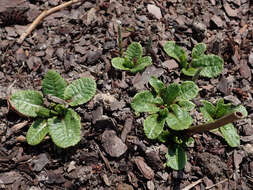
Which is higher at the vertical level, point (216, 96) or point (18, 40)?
point (18, 40)

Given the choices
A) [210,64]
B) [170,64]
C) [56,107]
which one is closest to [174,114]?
[170,64]

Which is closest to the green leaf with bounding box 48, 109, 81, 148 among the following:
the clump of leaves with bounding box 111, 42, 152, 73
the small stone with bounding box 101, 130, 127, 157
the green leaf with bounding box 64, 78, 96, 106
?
the green leaf with bounding box 64, 78, 96, 106

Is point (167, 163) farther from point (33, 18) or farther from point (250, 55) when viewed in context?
point (33, 18)

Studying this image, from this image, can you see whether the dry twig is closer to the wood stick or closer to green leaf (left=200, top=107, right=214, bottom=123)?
green leaf (left=200, top=107, right=214, bottom=123)

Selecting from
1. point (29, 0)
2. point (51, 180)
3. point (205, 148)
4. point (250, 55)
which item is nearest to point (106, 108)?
point (51, 180)

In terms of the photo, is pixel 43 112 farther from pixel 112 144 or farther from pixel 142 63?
pixel 142 63

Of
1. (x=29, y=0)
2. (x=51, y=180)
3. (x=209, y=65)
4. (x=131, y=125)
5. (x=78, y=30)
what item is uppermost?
(x=29, y=0)

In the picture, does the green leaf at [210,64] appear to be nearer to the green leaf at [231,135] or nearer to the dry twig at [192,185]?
the green leaf at [231,135]

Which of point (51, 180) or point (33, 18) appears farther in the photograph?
point (33, 18)
